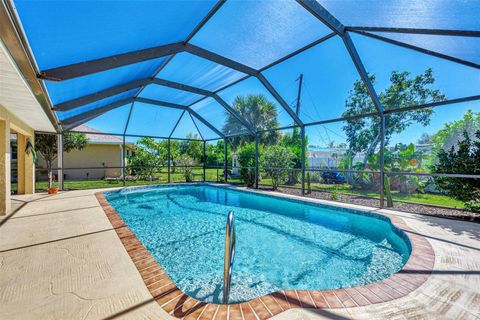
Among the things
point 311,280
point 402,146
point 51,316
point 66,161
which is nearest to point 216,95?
point 311,280

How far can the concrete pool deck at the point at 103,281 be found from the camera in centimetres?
184

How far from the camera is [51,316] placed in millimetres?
1762

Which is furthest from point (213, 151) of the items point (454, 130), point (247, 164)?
point (454, 130)

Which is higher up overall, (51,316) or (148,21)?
(148,21)

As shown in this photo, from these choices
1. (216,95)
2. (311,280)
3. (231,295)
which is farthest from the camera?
(216,95)

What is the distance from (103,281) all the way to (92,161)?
15216mm

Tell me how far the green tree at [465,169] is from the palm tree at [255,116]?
713 cm

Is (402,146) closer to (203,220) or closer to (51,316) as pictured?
(203,220)

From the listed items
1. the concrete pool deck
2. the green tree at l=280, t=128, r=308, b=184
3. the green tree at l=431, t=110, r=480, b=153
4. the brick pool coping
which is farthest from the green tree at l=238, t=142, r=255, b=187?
the brick pool coping

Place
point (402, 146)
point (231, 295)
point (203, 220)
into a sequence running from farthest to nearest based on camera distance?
point (402, 146) < point (203, 220) < point (231, 295)

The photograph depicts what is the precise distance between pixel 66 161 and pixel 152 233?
13099mm

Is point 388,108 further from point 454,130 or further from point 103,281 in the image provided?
point 103,281

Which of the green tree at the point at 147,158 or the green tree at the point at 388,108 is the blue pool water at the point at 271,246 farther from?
the green tree at the point at 147,158

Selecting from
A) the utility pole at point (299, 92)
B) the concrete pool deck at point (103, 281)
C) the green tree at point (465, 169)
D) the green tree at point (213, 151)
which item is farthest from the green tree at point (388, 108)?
the green tree at point (213, 151)
